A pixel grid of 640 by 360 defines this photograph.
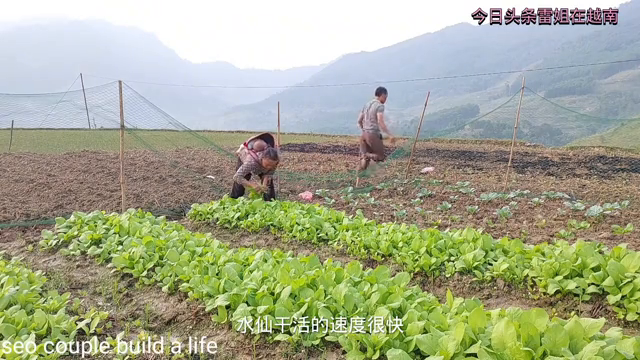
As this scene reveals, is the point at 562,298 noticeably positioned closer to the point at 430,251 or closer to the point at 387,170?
the point at 430,251

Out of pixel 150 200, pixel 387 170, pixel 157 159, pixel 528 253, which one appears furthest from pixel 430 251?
pixel 157 159

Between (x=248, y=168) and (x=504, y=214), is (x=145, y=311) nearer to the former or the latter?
(x=248, y=168)

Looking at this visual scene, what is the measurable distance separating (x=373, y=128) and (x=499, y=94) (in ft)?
275

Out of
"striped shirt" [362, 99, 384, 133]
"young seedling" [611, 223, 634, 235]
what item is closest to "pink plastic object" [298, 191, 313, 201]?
"striped shirt" [362, 99, 384, 133]

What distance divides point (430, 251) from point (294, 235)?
1.76 m

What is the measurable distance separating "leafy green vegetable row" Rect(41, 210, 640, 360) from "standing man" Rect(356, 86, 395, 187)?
435 centimetres

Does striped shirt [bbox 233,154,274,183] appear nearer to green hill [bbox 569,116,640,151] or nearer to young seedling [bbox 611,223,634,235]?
young seedling [bbox 611,223,634,235]

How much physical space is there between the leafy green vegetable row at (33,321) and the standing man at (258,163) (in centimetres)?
307

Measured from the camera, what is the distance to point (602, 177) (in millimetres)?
10953

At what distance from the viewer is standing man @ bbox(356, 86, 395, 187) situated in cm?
821

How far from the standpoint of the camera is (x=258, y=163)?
263 inches

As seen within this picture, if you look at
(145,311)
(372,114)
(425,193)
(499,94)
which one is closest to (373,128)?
(372,114)

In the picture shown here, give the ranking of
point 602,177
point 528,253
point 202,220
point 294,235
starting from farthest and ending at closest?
point 602,177 < point 202,220 < point 294,235 < point 528,253

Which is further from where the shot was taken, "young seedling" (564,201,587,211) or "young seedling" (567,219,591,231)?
"young seedling" (564,201,587,211)
